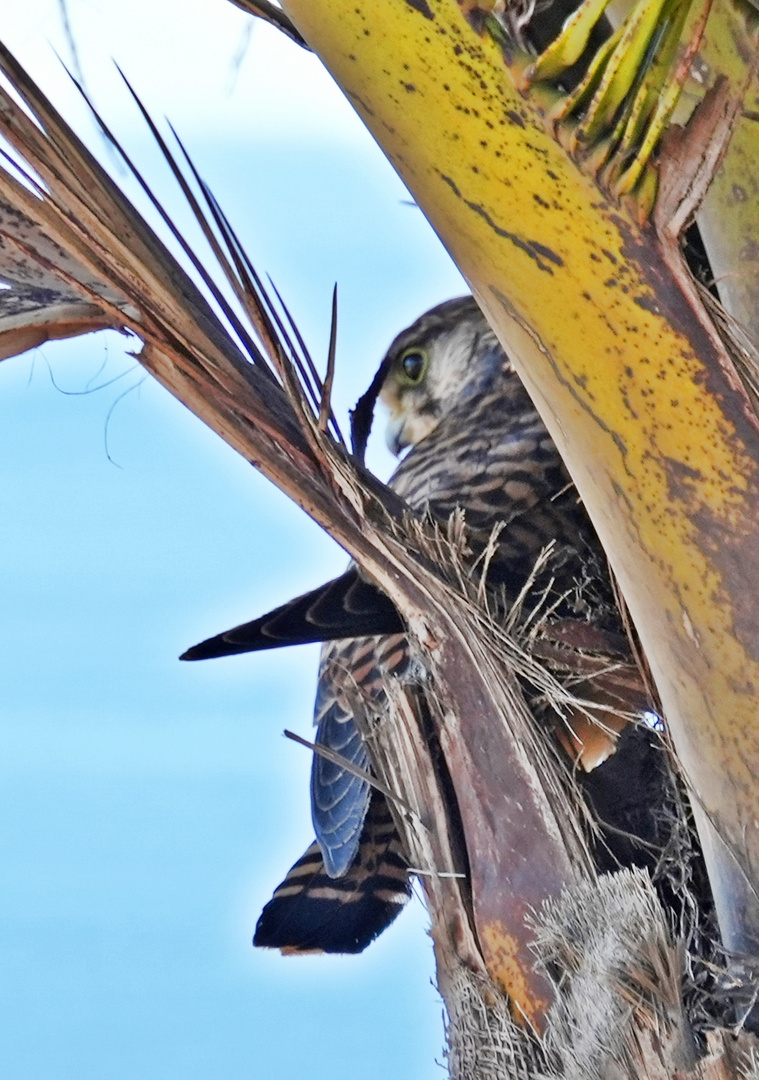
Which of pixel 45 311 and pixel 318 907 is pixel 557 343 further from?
pixel 318 907

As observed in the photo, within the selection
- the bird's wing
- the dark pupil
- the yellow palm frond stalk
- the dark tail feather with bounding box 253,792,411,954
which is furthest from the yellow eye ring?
the yellow palm frond stalk

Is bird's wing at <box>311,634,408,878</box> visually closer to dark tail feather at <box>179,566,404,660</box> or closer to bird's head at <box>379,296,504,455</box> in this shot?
dark tail feather at <box>179,566,404,660</box>

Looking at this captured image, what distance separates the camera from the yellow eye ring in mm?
2023

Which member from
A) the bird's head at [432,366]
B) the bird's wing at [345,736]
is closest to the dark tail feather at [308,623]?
the bird's wing at [345,736]

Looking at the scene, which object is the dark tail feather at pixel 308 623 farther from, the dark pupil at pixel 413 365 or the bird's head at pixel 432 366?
the dark pupil at pixel 413 365

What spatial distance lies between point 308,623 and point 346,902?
0.43 m

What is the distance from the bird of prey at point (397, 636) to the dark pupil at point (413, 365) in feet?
1.28

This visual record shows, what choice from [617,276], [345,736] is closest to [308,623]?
[345,736]

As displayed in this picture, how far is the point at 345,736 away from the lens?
4.36 feet

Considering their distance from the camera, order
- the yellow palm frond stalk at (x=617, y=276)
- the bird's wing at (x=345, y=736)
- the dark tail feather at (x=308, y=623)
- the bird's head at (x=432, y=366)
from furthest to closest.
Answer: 1. the bird's head at (x=432, y=366)
2. the bird's wing at (x=345, y=736)
3. the dark tail feather at (x=308, y=623)
4. the yellow palm frond stalk at (x=617, y=276)

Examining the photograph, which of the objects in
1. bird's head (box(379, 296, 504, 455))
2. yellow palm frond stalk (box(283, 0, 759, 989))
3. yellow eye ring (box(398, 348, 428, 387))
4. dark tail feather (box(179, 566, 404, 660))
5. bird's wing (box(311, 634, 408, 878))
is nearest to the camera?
yellow palm frond stalk (box(283, 0, 759, 989))

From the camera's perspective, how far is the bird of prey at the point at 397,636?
3.69 ft

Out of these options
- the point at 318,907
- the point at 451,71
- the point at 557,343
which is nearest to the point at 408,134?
the point at 451,71

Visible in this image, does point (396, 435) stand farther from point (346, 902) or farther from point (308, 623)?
point (308, 623)
